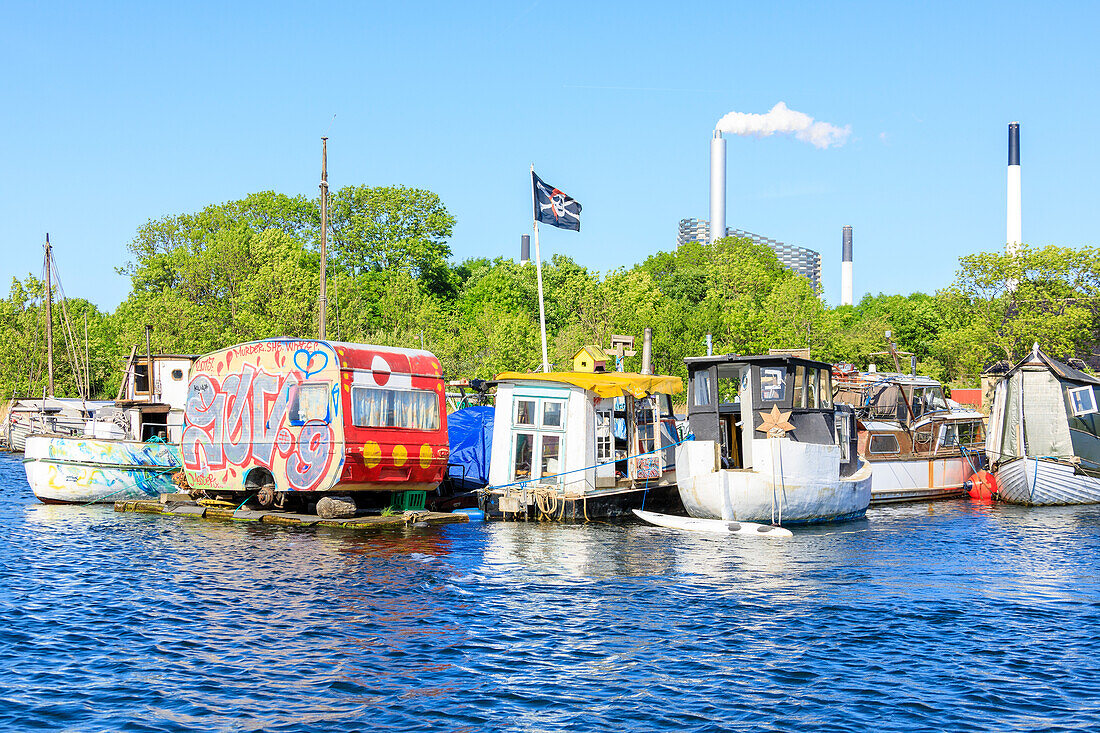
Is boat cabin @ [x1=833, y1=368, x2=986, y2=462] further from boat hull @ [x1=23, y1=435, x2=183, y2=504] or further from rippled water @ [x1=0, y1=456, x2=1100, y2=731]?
boat hull @ [x1=23, y1=435, x2=183, y2=504]

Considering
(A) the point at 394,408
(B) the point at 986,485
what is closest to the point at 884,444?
(B) the point at 986,485

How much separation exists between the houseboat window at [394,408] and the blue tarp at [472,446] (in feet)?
24.4

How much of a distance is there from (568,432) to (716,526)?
5.25 m

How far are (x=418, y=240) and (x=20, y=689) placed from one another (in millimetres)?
72638

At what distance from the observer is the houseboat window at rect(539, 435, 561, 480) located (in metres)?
30.2

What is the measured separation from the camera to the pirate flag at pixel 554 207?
33.4 meters

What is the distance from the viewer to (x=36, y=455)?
34.0m

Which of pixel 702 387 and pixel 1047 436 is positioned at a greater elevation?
pixel 702 387

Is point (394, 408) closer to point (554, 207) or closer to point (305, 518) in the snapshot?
point (305, 518)

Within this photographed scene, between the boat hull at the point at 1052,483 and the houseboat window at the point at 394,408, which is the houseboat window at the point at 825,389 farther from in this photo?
the houseboat window at the point at 394,408

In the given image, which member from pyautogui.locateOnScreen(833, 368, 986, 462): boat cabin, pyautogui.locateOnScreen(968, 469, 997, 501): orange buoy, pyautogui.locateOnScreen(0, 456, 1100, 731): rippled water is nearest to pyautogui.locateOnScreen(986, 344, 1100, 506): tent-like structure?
pyautogui.locateOnScreen(968, 469, 997, 501): orange buoy

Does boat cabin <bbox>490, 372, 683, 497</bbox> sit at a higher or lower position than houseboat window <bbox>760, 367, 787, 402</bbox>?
lower

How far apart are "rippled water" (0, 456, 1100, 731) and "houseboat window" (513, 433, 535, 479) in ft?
14.4

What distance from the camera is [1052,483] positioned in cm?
3694
